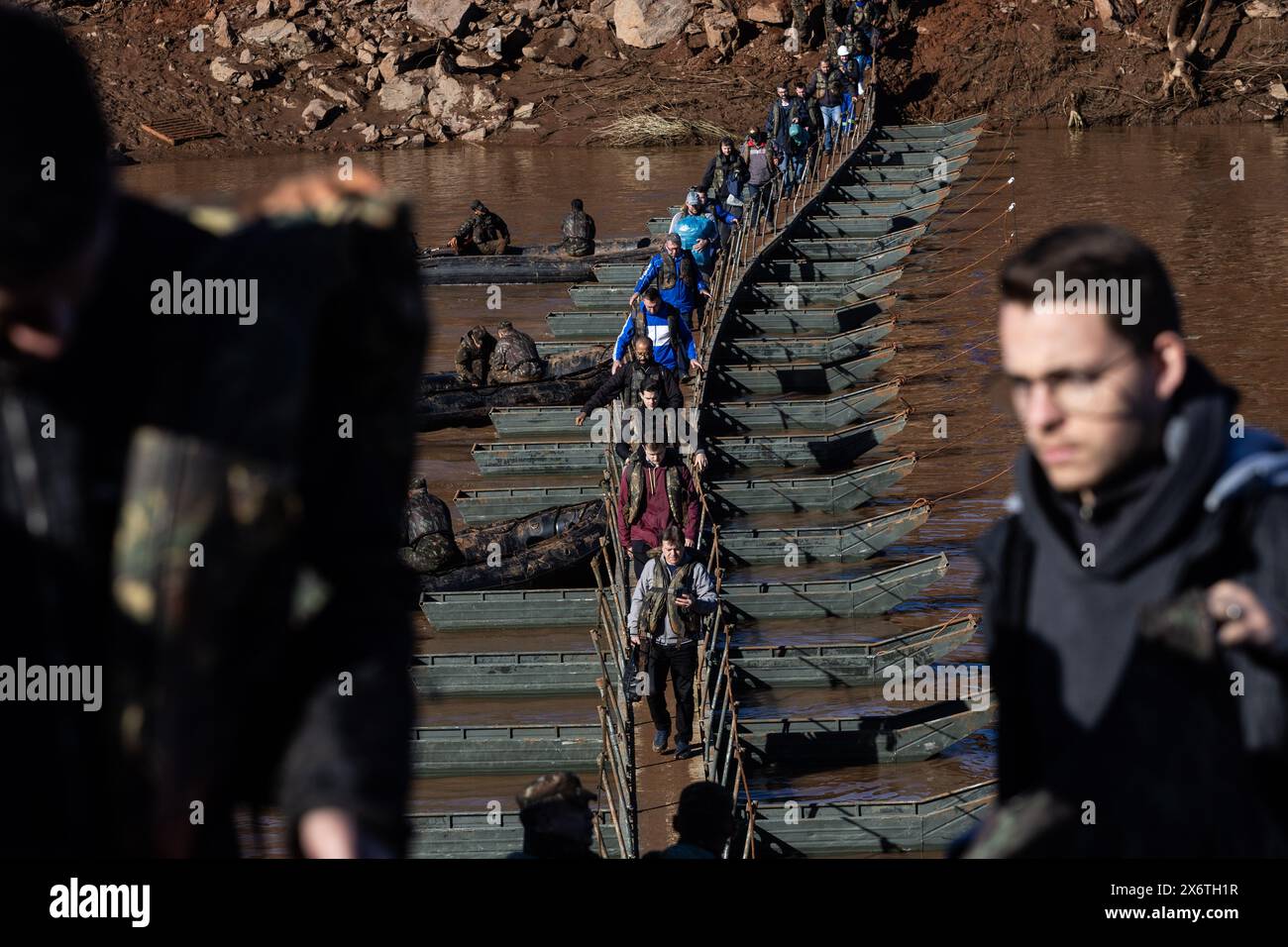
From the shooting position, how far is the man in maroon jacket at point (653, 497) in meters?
15.0

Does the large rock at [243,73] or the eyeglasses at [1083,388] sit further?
the large rock at [243,73]

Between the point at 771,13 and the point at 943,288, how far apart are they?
23.4 m

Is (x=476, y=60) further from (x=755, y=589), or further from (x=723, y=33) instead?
(x=755, y=589)

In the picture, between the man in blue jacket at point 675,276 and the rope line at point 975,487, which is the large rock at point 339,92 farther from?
the rope line at point 975,487

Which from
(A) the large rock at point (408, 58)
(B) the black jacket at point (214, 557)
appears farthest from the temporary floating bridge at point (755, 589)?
(A) the large rock at point (408, 58)

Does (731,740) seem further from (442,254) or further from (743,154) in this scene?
(442,254)

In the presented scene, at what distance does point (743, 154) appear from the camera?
3103 cm

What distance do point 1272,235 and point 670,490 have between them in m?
25.7

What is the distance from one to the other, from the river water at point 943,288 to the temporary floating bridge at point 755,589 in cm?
25

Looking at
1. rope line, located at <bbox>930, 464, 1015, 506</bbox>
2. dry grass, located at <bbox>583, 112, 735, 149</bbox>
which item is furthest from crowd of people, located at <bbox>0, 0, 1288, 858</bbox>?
dry grass, located at <bbox>583, 112, 735, 149</bbox>

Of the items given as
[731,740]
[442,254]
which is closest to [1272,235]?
[442,254]

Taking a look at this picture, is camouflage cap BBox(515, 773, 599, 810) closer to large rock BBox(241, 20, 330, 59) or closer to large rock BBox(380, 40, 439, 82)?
large rock BBox(380, 40, 439, 82)

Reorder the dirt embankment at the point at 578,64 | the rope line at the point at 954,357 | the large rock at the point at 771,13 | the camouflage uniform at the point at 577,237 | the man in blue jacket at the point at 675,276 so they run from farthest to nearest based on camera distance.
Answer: the large rock at the point at 771,13 < the dirt embankment at the point at 578,64 < the camouflage uniform at the point at 577,237 < the rope line at the point at 954,357 < the man in blue jacket at the point at 675,276

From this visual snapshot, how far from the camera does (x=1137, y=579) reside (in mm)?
2301
